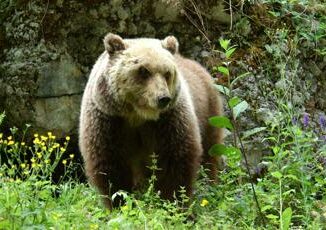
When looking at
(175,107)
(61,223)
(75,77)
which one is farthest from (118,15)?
(61,223)

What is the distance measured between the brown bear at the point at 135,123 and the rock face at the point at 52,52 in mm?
1875

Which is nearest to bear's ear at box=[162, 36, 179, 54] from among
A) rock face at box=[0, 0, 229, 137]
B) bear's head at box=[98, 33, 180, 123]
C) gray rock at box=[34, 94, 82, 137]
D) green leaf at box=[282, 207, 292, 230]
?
bear's head at box=[98, 33, 180, 123]

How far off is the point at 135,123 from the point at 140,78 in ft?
1.67

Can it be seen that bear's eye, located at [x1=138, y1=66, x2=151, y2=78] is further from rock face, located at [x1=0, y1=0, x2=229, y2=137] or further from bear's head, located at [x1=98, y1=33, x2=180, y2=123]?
rock face, located at [x1=0, y1=0, x2=229, y2=137]

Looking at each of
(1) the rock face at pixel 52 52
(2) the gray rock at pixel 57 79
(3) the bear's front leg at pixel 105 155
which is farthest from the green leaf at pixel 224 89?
(2) the gray rock at pixel 57 79

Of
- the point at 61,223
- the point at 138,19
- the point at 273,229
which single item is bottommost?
the point at 273,229

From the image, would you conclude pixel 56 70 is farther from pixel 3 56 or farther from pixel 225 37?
pixel 225 37

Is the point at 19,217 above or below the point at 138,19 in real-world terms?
below

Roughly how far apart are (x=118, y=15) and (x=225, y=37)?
1.37m

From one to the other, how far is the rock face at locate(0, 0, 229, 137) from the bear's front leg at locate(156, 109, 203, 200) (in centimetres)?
235

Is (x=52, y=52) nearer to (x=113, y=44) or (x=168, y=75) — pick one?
(x=113, y=44)

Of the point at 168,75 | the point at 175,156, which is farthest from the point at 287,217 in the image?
the point at 168,75

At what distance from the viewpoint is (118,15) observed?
8.22 m

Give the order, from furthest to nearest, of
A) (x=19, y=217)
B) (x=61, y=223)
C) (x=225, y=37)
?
(x=225, y=37)
(x=61, y=223)
(x=19, y=217)
